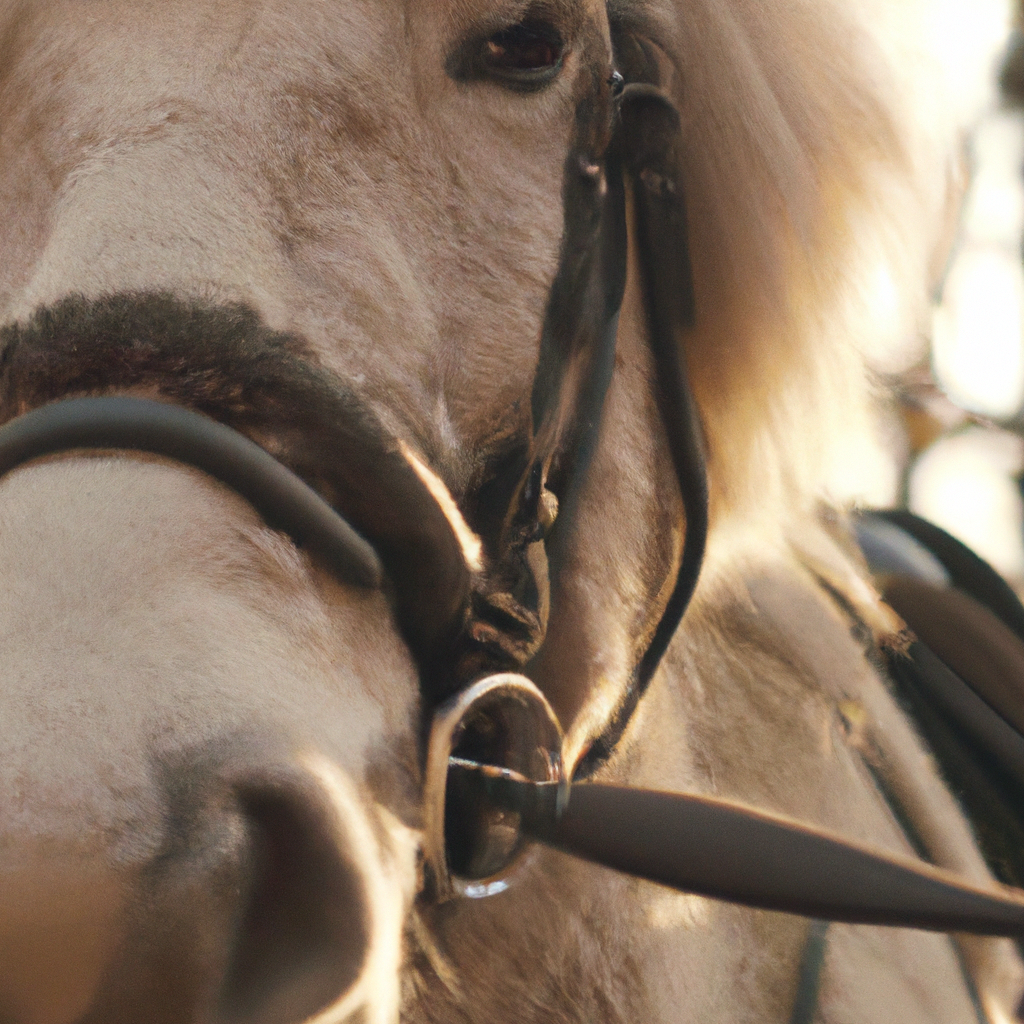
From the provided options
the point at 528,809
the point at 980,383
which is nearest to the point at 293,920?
the point at 528,809

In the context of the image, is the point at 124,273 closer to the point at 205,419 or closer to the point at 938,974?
the point at 205,419

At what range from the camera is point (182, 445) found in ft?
1.45

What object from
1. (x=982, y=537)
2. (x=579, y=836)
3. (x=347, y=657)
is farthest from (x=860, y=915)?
(x=982, y=537)

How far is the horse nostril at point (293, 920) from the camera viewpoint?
398 millimetres

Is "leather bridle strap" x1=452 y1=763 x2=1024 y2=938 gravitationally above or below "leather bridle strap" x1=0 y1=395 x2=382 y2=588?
below

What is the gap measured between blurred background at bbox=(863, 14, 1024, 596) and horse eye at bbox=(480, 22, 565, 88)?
1.75ft

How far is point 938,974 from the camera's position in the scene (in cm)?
81

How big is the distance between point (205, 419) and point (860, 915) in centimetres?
38

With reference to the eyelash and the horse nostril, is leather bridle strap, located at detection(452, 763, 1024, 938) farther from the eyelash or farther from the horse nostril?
the eyelash

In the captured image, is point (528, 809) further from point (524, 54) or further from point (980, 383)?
point (980, 383)

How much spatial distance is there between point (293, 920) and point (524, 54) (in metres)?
0.50

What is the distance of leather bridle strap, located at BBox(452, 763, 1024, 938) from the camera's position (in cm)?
48

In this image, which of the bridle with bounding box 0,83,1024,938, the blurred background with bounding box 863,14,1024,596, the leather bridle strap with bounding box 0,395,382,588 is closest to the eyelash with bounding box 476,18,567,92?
the bridle with bounding box 0,83,1024,938

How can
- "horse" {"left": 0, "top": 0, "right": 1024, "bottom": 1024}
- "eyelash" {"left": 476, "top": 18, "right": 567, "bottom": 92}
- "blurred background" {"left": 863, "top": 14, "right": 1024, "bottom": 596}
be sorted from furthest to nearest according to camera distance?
1. "blurred background" {"left": 863, "top": 14, "right": 1024, "bottom": 596}
2. "eyelash" {"left": 476, "top": 18, "right": 567, "bottom": 92}
3. "horse" {"left": 0, "top": 0, "right": 1024, "bottom": 1024}
